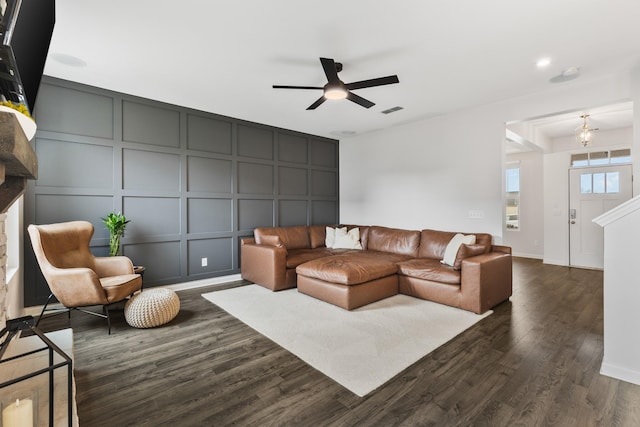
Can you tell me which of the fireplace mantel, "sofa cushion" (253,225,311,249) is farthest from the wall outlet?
the fireplace mantel

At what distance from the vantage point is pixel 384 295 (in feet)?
12.1

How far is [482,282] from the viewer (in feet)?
10.4

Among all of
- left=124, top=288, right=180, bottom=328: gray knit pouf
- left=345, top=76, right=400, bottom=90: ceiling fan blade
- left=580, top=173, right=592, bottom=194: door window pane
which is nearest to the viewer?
left=345, top=76, right=400, bottom=90: ceiling fan blade

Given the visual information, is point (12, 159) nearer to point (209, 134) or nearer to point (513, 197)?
point (209, 134)

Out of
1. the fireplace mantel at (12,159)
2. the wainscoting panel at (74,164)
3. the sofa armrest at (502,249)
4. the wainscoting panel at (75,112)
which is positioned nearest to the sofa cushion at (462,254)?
the sofa armrest at (502,249)

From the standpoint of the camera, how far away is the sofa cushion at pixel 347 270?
334 centimetres

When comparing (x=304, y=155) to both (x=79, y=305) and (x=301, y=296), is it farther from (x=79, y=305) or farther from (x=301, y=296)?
(x=79, y=305)

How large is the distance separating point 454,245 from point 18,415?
3.90m

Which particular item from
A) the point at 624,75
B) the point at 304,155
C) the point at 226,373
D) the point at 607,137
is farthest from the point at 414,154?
the point at 226,373

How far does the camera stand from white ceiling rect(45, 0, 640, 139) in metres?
2.20

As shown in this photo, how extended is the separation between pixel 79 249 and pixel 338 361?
9.65 ft

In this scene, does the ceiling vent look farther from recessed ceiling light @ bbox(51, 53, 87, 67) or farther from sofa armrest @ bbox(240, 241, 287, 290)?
recessed ceiling light @ bbox(51, 53, 87, 67)

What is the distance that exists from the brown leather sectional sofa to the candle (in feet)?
8.67

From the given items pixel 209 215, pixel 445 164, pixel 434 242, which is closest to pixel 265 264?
pixel 209 215
